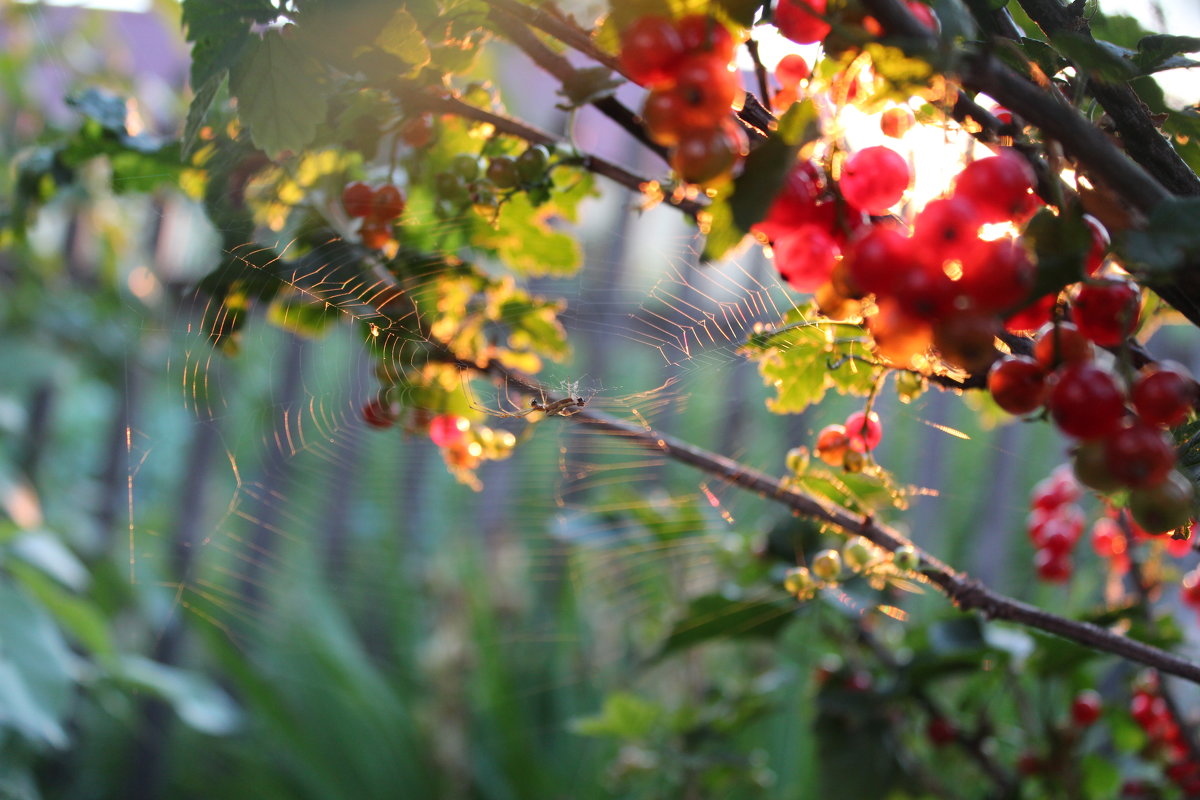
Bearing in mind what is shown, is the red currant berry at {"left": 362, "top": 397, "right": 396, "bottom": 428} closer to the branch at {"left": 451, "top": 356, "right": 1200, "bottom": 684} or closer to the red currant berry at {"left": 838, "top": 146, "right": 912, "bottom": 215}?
the branch at {"left": 451, "top": 356, "right": 1200, "bottom": 684}

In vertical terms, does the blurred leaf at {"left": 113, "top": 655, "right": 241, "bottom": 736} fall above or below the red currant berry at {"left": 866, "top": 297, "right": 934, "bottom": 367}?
below

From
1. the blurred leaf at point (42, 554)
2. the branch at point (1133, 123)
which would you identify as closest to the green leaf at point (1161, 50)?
the branch at point (1133, 123)

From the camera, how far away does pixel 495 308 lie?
425mm

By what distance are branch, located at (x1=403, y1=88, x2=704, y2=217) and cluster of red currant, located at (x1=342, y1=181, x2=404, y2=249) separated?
40mm

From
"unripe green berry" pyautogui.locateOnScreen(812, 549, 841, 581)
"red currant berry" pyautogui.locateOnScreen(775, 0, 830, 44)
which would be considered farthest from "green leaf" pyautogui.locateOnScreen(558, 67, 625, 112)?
"unripe green berry" pyautogui.locateOnScreen(812, 549, 841, 581)

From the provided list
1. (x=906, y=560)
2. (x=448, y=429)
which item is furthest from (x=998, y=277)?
(x=448, y=429)

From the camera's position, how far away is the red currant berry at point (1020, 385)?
0.21 m

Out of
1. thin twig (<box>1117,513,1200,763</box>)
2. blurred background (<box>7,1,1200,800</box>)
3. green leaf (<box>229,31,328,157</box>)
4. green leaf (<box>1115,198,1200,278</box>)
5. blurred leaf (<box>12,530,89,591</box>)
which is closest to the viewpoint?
green leaf (<box>1115,198,1200,278</box>)

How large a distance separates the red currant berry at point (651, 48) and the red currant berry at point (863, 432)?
0.19m

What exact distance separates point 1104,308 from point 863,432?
158 millimetres

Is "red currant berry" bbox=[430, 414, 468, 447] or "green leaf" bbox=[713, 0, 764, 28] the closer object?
"green leaf" bbox=[713, 0, 764, 28]

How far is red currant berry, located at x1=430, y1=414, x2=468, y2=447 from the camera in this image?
0.45 meters

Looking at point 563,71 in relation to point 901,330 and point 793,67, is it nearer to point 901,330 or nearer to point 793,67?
point 793,67

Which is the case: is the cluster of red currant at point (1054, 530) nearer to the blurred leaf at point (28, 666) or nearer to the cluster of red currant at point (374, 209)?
the cluster of red currant at point (374, 209)
